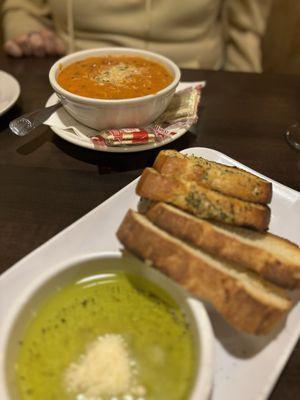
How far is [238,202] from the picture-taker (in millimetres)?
1054

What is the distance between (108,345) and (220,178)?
0.51 m

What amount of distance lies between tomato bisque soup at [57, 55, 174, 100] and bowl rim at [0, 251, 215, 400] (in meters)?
0.78

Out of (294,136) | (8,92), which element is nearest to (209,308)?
(294,136)

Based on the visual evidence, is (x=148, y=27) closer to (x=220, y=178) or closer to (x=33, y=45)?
(x=33, y=45)

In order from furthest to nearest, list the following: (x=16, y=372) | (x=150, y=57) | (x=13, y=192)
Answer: (x=150, y=57)
(x=13, y=192)
(x=16, y=372)

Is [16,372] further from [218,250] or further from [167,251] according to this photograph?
[218,250]

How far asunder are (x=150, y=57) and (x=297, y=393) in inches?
53.3

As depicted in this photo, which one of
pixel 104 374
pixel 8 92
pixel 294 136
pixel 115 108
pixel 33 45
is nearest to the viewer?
pixel 104 374

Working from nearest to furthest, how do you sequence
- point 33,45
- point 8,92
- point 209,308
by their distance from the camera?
point 209,308 < point 8,92 < point 33,45

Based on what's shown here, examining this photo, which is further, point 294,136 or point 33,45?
point 33,45

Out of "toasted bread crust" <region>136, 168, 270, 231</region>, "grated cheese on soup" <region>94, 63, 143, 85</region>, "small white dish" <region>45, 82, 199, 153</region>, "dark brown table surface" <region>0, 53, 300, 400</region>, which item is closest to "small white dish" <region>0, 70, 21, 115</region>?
"dark brown table surface" <region>0, 53, 300, 400</region>

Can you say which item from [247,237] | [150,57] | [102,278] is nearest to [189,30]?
[150,57]

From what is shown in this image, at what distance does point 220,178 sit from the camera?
1114 mm

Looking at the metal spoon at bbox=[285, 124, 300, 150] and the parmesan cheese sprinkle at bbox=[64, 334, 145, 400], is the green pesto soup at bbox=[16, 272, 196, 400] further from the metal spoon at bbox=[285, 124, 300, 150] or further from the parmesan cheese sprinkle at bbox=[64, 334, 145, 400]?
the metal spoon at bbox=[285, 124, 300, 150]
